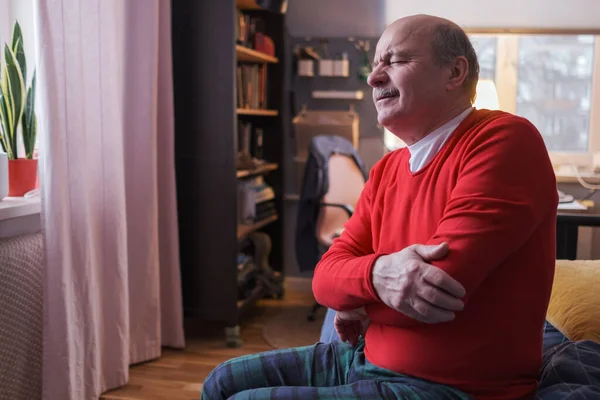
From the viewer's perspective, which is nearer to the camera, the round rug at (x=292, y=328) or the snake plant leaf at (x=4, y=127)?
the snake plant leaf at (x=4, y=127)

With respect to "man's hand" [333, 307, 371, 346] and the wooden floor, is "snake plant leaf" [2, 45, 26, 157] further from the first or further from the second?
"man's hand" [333, 307, 371, 346]

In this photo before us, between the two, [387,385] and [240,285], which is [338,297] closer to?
[387,385]

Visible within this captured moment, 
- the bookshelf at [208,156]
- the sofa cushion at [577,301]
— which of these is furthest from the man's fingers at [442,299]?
the bookshelf at [208,156]

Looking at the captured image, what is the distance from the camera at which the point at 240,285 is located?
3.31m

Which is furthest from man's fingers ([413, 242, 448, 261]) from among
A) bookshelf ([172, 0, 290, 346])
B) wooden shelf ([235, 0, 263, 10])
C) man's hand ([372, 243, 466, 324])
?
wooden shelf ([235, 0, 263, 10])

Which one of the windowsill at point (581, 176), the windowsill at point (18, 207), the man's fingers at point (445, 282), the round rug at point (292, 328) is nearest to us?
the man's fingers at point (445, 282)

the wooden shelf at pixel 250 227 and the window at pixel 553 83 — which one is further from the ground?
the window at pixel 553 83

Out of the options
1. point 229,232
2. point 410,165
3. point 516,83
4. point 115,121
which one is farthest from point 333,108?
point 410,165

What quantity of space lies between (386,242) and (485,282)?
209mm

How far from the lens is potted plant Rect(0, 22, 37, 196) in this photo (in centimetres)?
221

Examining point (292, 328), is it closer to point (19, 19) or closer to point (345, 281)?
point (19, 19)

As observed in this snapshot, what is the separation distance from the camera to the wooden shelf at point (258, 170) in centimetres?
325

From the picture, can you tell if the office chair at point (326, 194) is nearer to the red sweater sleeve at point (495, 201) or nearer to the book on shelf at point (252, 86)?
the book on shelf at point (252, 86)

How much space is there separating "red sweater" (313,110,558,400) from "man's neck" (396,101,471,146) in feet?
0.11
